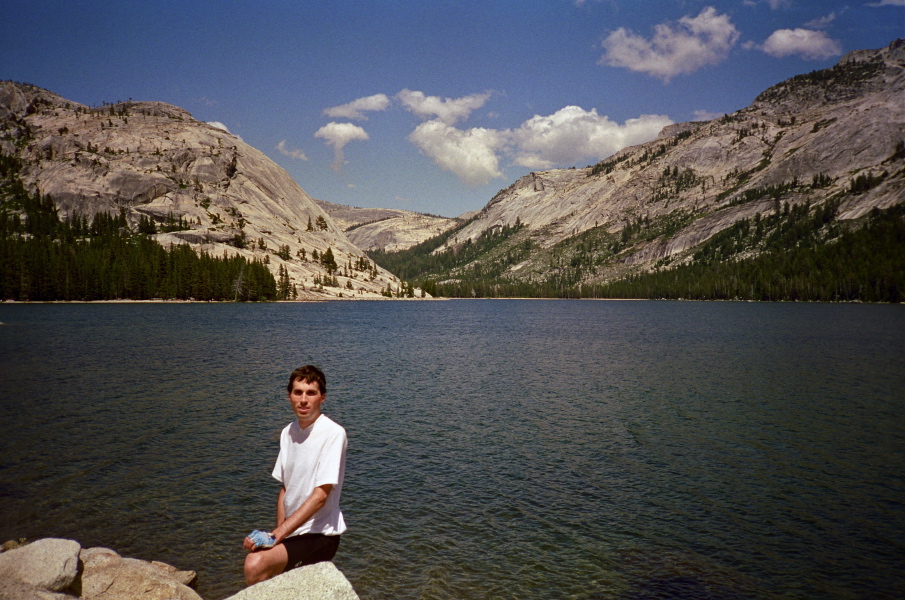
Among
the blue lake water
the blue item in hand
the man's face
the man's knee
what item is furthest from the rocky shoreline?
the blue lake water

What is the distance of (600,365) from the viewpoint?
62.0 m

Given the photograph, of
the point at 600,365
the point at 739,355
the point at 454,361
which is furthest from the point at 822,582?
the point at 739,355

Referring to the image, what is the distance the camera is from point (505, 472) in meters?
26.3

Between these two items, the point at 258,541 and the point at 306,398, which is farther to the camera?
the point at 306,398

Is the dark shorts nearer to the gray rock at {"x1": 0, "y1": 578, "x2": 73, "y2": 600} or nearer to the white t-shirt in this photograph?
the white t-shirt

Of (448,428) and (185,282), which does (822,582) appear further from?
(185,282)

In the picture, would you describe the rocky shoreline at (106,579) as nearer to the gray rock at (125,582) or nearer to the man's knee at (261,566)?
the gray rock at (125,582)

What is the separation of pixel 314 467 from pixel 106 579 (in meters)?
7.74

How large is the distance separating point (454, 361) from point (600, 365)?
17.5 meters

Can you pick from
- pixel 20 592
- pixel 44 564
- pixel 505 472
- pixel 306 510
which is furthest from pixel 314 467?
pixel 505 472

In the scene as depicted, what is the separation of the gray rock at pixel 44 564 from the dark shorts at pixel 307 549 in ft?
17.0

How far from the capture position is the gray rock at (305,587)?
870 centimetres

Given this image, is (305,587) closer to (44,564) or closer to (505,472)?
(44,564)

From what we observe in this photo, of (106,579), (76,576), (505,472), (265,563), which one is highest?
(265,563)
